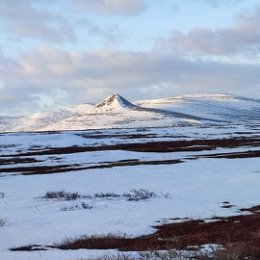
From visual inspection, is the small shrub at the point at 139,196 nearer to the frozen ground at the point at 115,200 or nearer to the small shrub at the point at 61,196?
the frozen ground at the point at 115,200

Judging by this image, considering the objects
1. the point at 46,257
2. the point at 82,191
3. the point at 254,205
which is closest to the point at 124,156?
the point at 82,191

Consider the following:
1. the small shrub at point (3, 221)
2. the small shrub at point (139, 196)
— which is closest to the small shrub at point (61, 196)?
the small shrub at point (139, 196)

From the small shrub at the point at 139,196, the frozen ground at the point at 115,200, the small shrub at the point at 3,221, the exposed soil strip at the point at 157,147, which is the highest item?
the exposed soil strip at the point at 157,147

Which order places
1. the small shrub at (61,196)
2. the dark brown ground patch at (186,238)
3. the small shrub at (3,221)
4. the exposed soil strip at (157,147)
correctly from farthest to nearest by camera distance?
1. the exposed soil strip at (157,147)
2. the small shrub at (61,196)
3. the small shrub at (3,221)
4. the dark brown ground patch at (186,238)

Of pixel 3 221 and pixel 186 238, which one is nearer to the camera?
pixel 186 238

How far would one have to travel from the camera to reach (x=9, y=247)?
42.1 ft

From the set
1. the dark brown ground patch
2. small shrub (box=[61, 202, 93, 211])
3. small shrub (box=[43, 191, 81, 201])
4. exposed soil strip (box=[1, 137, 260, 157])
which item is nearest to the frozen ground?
small shrub (box=[61, 202, 93, 211])

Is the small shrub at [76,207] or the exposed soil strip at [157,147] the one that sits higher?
the exposed soil strip at [157,147]

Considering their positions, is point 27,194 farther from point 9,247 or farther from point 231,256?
point 231,256

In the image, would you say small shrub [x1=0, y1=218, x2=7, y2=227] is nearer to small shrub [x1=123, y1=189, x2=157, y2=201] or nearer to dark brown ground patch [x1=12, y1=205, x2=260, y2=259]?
dark brown ground patch [x1=12, y1=205, x2=260, y2=259]

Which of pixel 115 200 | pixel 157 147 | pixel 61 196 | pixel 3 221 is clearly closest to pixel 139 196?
pixel 115 200

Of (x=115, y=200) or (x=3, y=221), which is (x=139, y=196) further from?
(x=3, y=221)

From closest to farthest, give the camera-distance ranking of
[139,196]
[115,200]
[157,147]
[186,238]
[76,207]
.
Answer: [186,238] < [76,207] < [115,200] < [139,196] < [157,147]

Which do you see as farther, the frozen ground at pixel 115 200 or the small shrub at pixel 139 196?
the small shrub at pixel 139 196
